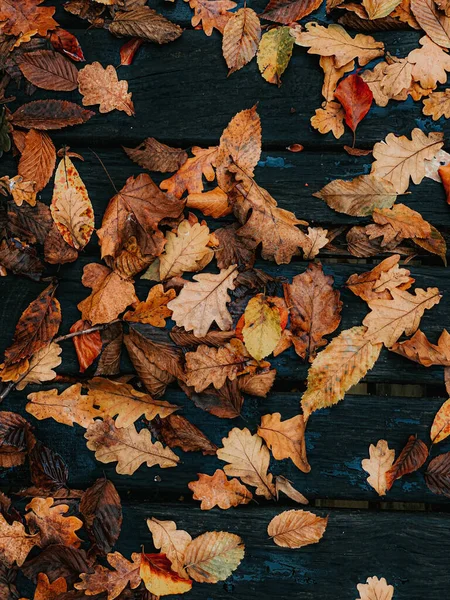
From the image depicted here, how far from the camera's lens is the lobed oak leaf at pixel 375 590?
6.29 feet

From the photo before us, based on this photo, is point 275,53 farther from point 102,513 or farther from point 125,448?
point 102,513

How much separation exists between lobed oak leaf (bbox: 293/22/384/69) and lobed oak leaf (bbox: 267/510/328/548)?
4.75 ft

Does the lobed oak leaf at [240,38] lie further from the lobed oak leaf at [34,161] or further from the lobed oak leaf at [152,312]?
the lobed oak leaf at [152,312]

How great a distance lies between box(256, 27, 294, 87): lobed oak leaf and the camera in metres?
2.02

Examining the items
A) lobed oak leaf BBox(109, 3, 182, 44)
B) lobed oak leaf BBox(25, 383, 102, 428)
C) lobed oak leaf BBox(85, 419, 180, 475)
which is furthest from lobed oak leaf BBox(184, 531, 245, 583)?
lobed oak leaf BBox(109, 3, 182, 44)

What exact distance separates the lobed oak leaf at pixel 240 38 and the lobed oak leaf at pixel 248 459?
47.3 inches

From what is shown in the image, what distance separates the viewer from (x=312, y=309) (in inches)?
76.8

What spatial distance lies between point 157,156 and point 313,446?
1.06m

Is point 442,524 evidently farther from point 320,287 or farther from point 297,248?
point 297,248

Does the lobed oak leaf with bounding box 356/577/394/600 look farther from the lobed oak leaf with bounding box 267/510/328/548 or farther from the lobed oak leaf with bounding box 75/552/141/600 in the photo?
the lobed oak leaf with bounding box 75/552/141/600

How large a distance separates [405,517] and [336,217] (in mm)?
981

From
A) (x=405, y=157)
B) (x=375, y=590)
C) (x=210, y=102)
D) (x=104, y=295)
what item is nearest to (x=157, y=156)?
(x=210, y=102)

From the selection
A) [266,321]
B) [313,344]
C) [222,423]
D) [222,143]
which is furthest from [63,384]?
[222,143]

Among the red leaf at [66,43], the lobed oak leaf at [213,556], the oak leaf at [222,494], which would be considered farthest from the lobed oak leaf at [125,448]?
the red leaf at [66,43]
